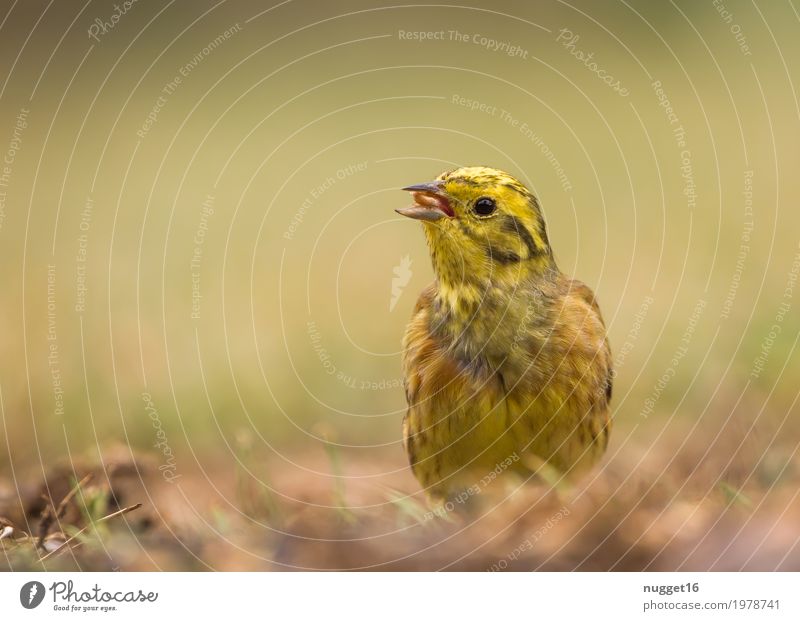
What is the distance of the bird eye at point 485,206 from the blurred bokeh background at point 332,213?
3.23 ft

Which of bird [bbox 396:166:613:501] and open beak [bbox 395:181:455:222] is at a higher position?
open beak [bbox 395:181:455:222]

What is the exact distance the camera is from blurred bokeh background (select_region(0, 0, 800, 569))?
4281mm

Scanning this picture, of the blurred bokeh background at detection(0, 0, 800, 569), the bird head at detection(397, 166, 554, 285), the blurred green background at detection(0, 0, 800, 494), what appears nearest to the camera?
the bird head at detection(397, 166, 554, 285)

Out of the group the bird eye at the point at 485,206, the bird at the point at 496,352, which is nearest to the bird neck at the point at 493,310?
the bird at the point at 496,352

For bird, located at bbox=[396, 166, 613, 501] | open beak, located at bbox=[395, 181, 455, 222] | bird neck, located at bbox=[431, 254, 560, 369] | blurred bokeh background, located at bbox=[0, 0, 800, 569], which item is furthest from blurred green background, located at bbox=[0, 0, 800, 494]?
open beak, located at bbox=[395, 181, 455, 222]

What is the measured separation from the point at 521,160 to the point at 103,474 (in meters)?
2.60

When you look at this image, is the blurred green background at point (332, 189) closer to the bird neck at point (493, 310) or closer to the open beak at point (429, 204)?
the bird neck at point (493, 310)

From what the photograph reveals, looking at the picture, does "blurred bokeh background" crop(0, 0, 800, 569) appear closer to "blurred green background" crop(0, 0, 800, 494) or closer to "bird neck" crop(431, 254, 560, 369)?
"blurred green background" crop(0, 0, 800, 494)

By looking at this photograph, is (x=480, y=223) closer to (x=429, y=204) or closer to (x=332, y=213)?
(x=429, y=204)

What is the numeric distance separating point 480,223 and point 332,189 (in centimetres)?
225

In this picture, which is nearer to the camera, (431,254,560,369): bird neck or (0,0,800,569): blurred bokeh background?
(431,254,560,369): bird neck

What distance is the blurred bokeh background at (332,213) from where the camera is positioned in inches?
169

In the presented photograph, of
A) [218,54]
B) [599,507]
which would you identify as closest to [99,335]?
[218,54]

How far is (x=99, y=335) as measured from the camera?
493 cm
